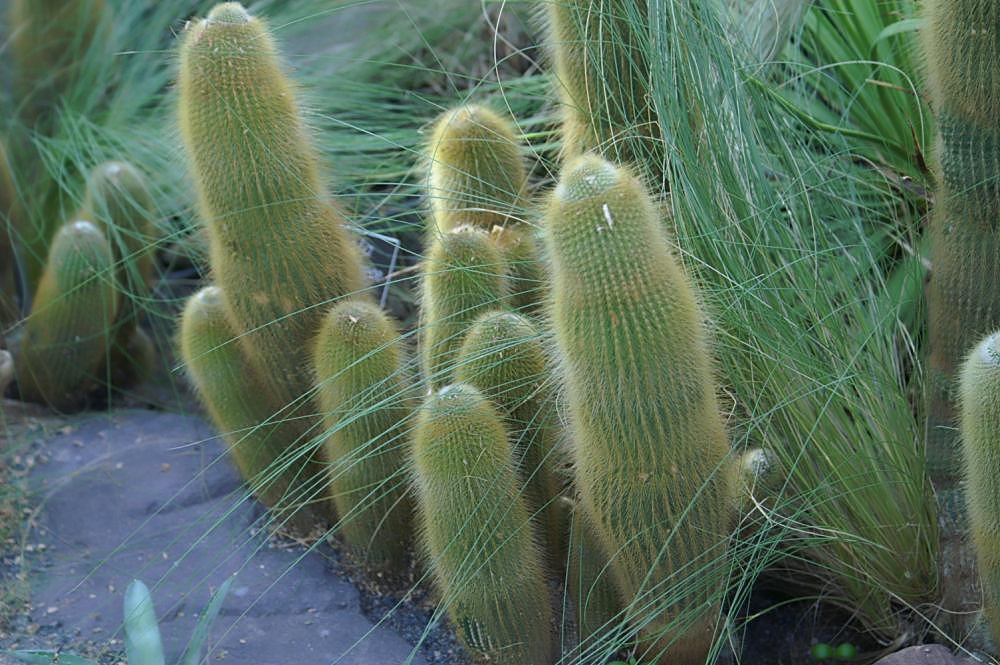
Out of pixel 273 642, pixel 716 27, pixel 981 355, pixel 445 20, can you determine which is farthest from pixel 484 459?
pixel 445 20

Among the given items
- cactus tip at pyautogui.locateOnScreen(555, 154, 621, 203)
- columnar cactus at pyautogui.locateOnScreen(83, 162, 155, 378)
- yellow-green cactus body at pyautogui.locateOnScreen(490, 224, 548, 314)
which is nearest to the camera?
cactus tip at pyautogui.locateOnScreen(555, 154, 621, 203)

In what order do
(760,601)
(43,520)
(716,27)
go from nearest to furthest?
1. (716,27)
2. (760,601)
3. (43,520)

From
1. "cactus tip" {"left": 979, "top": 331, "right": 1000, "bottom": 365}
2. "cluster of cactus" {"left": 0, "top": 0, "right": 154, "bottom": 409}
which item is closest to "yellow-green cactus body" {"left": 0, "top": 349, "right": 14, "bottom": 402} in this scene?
"cluster of cactus" {"left": 0, "top": 0, "right": 154, "bottom": 409}

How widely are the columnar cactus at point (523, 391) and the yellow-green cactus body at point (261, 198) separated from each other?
328 millimetres

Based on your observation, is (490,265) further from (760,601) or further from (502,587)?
(760,601)

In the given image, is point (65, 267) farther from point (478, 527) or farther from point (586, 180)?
point (586, 180)

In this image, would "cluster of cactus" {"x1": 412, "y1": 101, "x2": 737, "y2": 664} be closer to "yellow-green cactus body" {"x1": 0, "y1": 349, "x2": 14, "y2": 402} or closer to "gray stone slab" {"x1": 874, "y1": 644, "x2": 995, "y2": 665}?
"gray stone slab" {"x1": 874, "y1": 644, "x2": 995, "y2": 665}

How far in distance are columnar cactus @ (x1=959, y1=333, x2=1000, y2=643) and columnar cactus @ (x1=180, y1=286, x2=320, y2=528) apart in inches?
44.5

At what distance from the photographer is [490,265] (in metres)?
2.03

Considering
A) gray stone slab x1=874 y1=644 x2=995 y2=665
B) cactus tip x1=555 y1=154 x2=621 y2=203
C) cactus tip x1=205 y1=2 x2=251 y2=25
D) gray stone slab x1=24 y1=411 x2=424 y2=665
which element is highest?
cactus tip x1=205 y1=2 x2=251 y2=25

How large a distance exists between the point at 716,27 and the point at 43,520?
1592 millimetres

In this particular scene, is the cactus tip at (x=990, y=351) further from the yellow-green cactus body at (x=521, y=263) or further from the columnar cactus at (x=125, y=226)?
the columnar cactus at (x=125, y=226)

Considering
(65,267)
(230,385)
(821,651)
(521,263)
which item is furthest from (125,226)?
(821,651)

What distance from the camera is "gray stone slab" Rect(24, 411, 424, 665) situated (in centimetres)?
203
